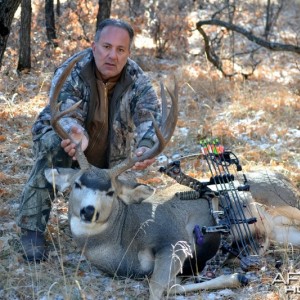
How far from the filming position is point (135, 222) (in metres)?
4.92

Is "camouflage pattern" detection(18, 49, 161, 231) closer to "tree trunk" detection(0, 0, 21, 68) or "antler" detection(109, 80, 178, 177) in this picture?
"antler" detection(109, 80, 178, 177)

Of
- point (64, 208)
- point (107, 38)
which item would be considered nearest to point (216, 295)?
point (64, 208)

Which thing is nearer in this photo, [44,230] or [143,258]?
[143,258]

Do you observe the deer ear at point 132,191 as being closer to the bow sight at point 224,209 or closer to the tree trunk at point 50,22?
the bow sight at point 224,209

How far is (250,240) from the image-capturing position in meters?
5.21

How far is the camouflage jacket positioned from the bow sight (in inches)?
22.3

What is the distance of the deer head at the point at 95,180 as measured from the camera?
449 cm

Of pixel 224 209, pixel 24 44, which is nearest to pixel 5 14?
pixel 224 209

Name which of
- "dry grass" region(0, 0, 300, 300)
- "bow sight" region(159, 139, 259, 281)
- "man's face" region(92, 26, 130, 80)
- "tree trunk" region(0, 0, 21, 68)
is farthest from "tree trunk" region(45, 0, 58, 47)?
"bow sight" region(159, 139, 259, 281)

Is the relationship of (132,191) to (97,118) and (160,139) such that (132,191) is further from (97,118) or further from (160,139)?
(97,118)

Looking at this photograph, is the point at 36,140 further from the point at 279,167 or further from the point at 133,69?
the point at 279,167

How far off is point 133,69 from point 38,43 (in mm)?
7153

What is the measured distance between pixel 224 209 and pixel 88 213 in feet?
4.38

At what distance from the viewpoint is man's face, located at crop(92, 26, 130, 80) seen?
5555mm
